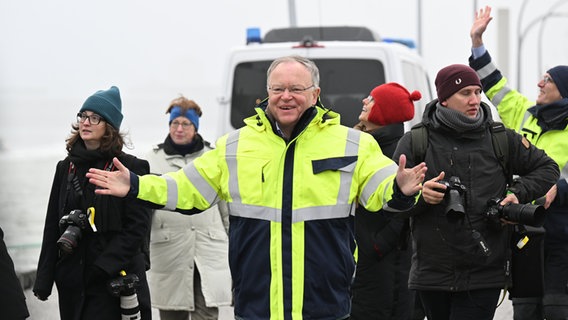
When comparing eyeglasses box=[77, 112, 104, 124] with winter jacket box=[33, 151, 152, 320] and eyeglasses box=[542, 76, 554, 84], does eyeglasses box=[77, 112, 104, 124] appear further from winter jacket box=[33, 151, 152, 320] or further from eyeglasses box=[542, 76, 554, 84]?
eyeglasses box=[542, 76, 554, 84]

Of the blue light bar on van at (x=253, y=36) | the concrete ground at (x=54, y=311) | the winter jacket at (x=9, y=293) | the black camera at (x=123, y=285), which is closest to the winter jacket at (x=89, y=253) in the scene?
the black camera at (x=123, y=285)

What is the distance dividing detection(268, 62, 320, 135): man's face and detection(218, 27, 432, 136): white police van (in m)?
4.79

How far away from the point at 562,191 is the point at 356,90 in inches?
141

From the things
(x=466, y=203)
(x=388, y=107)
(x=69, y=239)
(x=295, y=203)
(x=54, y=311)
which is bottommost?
(x=54, y=311)

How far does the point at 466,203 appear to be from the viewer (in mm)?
6121

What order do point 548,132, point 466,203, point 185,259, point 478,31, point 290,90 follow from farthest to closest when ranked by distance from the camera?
point 185,259 < point 478,31 < point 548,132 < point 466,203 < point 290,90

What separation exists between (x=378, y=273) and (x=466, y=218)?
27.3 inches

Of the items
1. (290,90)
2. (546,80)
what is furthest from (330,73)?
(290,90)

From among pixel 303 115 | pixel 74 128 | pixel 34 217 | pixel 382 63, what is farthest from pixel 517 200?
pixel 34 217

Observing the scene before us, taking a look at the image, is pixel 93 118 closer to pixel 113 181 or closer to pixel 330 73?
pixel 113 181

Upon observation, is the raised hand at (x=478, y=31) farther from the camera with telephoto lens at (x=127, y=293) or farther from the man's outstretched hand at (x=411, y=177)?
the man's outstretched hand at (x=411, y=177)

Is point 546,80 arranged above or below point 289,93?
below

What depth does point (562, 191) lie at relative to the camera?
700cm

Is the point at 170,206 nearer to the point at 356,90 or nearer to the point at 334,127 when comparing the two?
the point at 334,127
